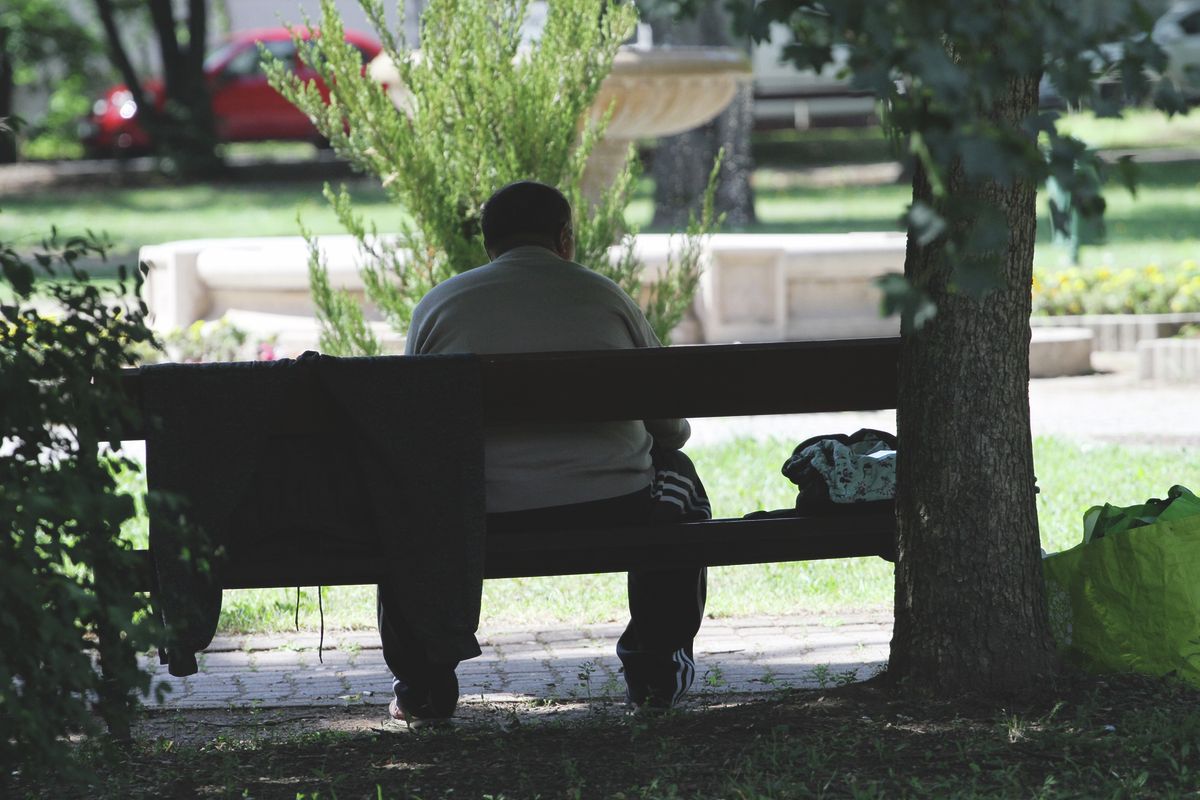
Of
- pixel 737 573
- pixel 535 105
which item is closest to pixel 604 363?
pixel 737 573

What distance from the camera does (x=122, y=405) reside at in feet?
9.40

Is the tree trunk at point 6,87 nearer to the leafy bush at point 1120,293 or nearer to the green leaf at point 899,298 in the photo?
the leafy bush at point 1120,293

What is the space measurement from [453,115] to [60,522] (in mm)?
3895

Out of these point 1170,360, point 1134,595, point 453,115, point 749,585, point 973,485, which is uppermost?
point 453,115

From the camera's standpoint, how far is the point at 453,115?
20.9 ft

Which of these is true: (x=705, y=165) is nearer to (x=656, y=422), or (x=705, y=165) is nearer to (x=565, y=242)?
(x=565, y=242)

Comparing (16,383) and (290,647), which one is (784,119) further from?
(16,383)

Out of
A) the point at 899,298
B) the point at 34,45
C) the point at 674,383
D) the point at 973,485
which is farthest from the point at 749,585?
the point at 34,45

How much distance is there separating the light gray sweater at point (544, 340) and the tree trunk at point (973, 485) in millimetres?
739

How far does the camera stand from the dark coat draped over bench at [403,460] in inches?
142

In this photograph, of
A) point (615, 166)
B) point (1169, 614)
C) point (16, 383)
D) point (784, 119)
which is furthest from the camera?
point (784, 119)

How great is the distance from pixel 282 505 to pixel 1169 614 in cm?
206

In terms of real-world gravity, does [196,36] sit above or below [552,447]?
above

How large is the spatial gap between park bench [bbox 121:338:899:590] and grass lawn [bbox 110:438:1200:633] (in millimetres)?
1318
